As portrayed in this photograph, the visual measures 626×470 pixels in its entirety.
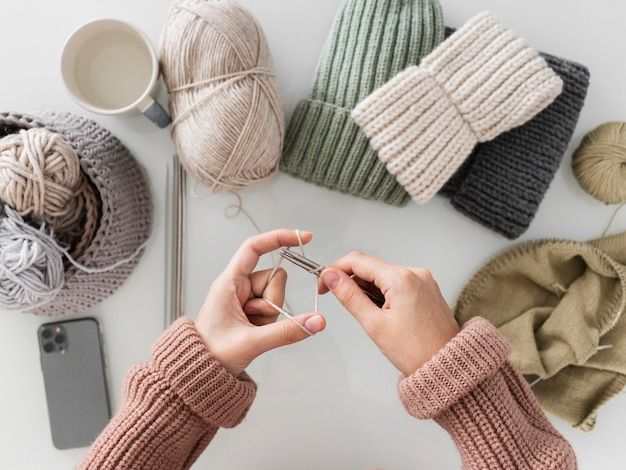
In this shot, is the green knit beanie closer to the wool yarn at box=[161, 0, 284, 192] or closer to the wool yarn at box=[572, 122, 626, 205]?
the wool yarn at box=[161, 0, 284, 192]

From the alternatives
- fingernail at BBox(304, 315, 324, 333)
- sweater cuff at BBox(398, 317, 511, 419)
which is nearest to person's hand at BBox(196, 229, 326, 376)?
fingernail at BBox(304, 315, 324, 333)

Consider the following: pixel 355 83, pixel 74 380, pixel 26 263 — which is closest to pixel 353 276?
pixel 355 83

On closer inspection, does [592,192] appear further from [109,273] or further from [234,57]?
[109,273]

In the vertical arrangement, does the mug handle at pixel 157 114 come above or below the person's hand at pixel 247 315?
above

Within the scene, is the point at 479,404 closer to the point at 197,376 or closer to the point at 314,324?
the point at 314,324

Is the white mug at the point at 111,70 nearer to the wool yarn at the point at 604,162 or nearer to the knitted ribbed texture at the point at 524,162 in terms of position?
the knitted ribbed texture at the point at 524,162

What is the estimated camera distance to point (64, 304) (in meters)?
A: 0.85

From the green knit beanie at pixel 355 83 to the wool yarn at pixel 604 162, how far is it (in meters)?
0.28

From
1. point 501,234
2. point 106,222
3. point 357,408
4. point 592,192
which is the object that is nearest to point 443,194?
point 501,234

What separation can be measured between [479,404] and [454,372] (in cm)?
5

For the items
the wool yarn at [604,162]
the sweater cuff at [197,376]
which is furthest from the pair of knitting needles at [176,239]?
the wool yarn at [604,162]

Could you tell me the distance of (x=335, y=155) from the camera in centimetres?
85

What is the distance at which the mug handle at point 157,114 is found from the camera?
78 centimetres

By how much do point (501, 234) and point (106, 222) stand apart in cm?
58
